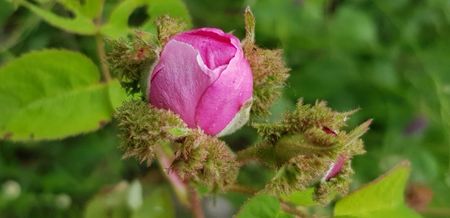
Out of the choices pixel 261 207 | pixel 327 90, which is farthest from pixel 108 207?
pixel 327 90

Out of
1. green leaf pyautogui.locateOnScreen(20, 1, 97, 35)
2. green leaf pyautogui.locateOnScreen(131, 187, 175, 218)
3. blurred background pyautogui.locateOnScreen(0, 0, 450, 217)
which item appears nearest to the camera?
green leaf pyautogui.locateOnScreen(20, 1, 97, 35)

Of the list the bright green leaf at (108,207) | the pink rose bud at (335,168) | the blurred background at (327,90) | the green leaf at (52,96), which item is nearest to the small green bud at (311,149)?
the pink rose bud at (335,168)

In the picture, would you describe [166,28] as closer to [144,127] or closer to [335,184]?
[144,127]

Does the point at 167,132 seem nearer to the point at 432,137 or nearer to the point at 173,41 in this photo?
the point at 173,41

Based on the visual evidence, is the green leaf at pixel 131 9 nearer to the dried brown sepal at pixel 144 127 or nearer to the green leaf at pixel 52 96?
the green leaf at pixel 52 96

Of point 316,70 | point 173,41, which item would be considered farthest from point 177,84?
point 316,70

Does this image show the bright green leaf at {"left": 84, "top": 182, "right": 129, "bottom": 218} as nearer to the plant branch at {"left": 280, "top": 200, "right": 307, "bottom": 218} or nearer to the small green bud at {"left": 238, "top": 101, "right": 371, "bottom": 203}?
the plant branch at {"left": 280, "top": 200, "right": 307, "bottom": 218}

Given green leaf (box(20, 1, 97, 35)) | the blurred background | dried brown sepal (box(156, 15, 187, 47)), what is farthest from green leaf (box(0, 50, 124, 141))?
the blurred background
